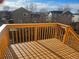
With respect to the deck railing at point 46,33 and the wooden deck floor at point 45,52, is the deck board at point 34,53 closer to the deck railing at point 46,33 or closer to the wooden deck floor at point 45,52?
the wooden deck floor at point 45,52

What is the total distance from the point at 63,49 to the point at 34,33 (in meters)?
1.33

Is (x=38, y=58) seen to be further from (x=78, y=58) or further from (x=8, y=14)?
(x=8, y=14)

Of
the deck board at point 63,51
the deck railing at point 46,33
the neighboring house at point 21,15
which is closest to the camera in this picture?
the deck board at point 63,51

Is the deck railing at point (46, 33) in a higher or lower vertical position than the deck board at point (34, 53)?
higher

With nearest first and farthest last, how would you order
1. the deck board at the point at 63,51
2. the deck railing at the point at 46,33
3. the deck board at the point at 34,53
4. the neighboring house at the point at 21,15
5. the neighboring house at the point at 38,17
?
the deck board at the point at 34,53 → the deck board at the point at 63,51 → the deck railing at the point at 46,33 → the neighboring house at the point at 38,17 → the neighboring house at the point at 21,15

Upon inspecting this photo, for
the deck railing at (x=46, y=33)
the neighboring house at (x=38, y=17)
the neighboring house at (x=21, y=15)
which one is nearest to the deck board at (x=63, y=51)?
the deck railing at (x=46, y=33)

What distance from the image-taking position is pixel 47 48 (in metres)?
3.95

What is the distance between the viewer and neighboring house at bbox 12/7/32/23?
21.2m

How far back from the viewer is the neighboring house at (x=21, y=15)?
21.2 metres

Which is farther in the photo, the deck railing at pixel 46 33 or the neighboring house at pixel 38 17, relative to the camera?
the neighboring house at pixel 38 17

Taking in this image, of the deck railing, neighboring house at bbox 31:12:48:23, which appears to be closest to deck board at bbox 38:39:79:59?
the deck railing

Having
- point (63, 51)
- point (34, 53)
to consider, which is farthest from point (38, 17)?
point (34, 53)

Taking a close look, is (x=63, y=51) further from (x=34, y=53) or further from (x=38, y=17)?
(x=38, y=17)

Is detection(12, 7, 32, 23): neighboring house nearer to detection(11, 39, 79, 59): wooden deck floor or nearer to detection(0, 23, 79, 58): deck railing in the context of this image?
detection(0, 23, 79, 58): deck railing
